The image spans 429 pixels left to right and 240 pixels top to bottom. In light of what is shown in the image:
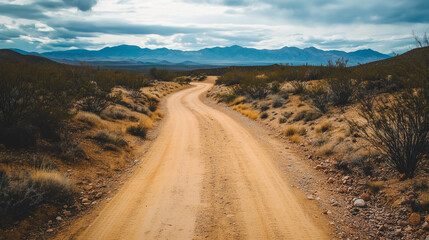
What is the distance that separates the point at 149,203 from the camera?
5.63 metres

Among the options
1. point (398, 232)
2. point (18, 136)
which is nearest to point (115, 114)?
point (18, 136)

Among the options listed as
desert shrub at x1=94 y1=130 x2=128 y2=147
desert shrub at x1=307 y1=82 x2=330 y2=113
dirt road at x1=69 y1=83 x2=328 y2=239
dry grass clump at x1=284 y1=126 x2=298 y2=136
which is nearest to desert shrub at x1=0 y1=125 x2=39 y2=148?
desert shrub at x1=94 y1=130 x2=128 y2=147

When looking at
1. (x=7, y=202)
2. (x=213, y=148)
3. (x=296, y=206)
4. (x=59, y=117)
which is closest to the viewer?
(x=7, y=202)

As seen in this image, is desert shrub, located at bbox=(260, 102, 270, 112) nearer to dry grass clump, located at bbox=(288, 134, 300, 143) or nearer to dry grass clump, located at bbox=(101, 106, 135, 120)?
dry grass clump, located at bbox=(288, 134, 300, 143)

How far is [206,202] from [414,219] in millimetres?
4269

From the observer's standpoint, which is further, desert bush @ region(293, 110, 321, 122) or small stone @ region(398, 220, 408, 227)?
desert bush @ region(293, 110, 321, 122)

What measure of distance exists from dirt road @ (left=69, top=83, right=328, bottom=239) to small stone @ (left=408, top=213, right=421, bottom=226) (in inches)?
67.8

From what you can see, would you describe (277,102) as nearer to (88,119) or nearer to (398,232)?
(88,119)

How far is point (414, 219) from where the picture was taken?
4.57 metres

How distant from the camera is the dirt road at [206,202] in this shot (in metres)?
4.60

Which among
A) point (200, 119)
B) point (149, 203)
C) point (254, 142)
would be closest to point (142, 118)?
point (200, 119)

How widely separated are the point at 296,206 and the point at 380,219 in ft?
5.51

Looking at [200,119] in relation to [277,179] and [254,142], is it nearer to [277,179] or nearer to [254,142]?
[254,142]

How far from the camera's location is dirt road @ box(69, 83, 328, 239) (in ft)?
15.1
